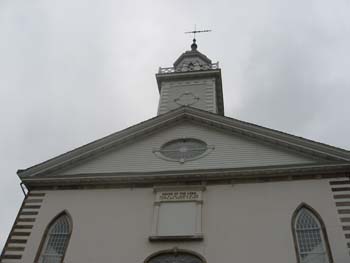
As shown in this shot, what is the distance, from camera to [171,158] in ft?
67.1

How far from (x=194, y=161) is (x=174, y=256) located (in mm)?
4748

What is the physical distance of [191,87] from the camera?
100 ft

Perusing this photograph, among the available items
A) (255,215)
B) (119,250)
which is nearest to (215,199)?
(255,215)

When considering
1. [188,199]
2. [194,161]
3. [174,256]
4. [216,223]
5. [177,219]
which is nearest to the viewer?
[174,256]

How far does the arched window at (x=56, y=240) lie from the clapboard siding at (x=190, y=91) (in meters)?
11.7

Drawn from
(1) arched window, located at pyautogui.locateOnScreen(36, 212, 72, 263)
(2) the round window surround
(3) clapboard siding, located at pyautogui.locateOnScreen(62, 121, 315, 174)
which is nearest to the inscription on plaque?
(3) clapboard siding, located at pyautogui.locateOnScreen(62, 121, 315, 174)

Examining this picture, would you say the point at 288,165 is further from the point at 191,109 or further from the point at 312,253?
the point at 191,109

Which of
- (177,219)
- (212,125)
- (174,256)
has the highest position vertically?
(212,125)

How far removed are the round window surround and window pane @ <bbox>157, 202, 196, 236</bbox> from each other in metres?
2.53

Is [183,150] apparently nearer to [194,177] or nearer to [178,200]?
[194,177]

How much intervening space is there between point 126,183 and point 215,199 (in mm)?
4162

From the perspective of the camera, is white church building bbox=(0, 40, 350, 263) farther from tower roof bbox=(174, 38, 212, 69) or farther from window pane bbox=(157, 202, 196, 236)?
tower roof bbox=(174, 38, 212, 69)

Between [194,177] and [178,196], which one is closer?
[178,196]

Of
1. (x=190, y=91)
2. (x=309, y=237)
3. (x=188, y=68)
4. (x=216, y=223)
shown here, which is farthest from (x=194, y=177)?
(x=188, y=68)
